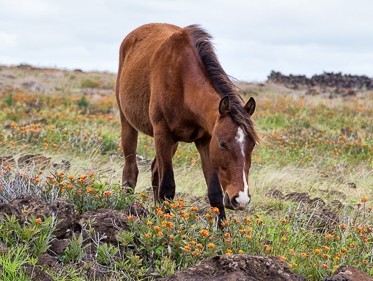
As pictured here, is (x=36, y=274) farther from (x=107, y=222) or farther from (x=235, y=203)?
(x=235, y=203)

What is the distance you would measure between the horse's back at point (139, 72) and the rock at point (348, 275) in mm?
3556

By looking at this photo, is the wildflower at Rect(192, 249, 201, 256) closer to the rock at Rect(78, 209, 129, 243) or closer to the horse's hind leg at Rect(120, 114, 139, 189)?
the rock at Rect(78, 209, 129, 243)

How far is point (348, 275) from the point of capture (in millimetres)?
4789

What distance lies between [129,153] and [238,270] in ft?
15.1

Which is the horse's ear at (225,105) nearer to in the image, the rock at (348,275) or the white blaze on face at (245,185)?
the white blaze on face at (245,185)

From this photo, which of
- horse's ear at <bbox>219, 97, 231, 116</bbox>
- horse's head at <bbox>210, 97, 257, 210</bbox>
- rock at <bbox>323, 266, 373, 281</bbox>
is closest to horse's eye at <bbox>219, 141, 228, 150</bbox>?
horse's head at <bbox>210, 97, 257, 210</bbox>

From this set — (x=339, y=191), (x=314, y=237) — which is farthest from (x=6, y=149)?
(x=314, y=237)

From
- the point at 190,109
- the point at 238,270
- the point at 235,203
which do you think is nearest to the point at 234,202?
the point at 235,203

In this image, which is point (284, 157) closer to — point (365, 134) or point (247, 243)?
point (365, 134)

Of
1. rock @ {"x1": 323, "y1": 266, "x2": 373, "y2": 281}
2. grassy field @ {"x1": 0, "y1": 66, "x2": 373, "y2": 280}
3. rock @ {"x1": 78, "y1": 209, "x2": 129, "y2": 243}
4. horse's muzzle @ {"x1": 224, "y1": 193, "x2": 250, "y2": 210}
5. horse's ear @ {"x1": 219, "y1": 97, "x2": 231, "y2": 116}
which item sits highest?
horse's ear @ {"x1": 219, "y1": 97, "x2": 231, "y2": 116}

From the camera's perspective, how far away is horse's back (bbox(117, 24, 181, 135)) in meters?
8.02

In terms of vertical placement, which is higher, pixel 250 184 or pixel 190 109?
pixel 190 109

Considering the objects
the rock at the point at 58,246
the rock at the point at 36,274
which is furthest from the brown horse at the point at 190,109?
the rock at the point at 36,274

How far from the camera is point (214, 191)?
7.00 meters
